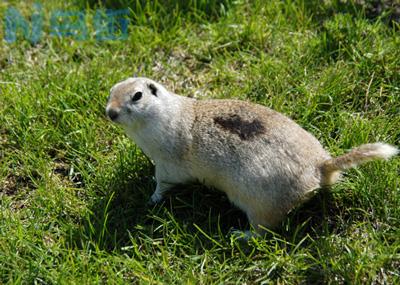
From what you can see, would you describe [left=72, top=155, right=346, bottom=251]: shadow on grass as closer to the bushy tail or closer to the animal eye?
the bushy tail

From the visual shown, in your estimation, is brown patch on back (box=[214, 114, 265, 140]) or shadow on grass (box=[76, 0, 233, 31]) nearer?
brown patch on back (box=[214, 114, 265, 140])

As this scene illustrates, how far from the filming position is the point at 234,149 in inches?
177

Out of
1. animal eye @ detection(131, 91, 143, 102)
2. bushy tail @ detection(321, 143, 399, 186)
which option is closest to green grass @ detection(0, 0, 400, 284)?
bushy tail @ detection(321, 143, 399, 186)

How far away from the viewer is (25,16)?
7.04 meters

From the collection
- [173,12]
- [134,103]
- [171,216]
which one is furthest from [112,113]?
[173,12]

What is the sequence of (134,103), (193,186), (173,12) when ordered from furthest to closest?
(173,12) < (193,186) < (134,103)

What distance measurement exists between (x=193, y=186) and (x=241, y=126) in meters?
0.80

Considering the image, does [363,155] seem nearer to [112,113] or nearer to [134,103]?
[134,103]

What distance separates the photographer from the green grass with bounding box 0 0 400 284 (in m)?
4.34

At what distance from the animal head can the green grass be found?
0.60 metres

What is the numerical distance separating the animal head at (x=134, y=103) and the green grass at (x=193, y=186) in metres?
0.60

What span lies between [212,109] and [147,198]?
3.25 feet

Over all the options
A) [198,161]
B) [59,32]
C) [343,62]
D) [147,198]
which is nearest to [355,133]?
[343,62]

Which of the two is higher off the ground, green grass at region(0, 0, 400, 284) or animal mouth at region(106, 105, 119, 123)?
animal mouth at region(106, 105, 119, 123)
